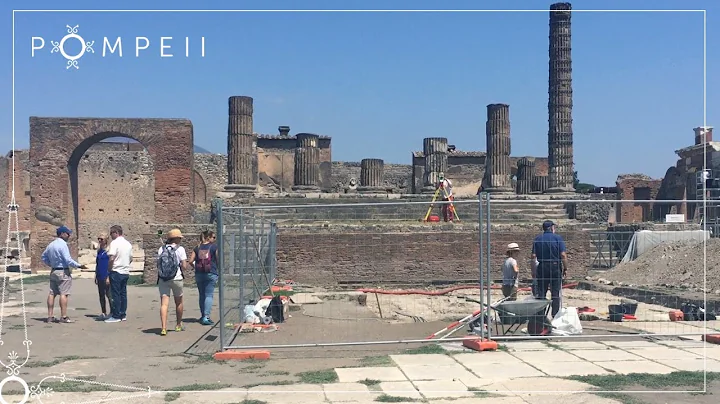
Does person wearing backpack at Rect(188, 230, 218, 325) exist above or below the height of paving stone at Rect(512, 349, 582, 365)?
above

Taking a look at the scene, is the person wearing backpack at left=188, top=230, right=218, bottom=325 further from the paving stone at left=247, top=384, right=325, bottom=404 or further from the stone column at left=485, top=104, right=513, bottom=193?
the stone column at left=485, top=104, right=513, bottom=193

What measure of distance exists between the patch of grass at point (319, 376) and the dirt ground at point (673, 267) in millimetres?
10430

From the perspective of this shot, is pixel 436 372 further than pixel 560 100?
No

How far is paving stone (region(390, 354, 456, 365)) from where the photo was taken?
7.21m

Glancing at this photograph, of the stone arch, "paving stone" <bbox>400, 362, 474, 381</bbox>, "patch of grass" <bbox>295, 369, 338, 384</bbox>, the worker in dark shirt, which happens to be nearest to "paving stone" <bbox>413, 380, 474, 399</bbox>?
"paving stone" <bbox>400, 362, 474, 381</bbox>

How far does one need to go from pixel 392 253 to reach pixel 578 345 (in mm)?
10755

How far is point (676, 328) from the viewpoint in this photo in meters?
9.80

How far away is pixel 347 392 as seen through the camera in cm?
601

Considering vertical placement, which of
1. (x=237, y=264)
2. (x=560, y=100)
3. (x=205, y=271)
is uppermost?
(x=560, y=100)

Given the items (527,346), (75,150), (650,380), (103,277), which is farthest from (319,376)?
(75,150)

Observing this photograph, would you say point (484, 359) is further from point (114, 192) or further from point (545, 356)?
point (114, 192)

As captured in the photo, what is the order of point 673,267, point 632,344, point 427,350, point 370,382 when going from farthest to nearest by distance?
1. point 673,267
2. point 632,344
3. point 427,350
4. point 370,382

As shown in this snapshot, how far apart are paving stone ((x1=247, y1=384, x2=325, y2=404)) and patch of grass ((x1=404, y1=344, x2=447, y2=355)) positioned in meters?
1.84

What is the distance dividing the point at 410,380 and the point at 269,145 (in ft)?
109
